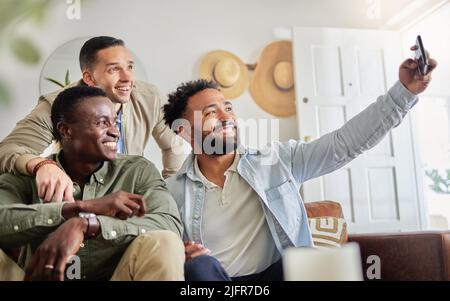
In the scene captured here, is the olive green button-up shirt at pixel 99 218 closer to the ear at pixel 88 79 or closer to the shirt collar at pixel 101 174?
the shirt collar at pixel 101 174

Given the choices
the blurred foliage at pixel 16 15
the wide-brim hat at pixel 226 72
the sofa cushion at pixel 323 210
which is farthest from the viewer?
the wide-brim hat at pixel 226 72

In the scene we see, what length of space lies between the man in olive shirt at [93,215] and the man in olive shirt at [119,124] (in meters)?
0.06

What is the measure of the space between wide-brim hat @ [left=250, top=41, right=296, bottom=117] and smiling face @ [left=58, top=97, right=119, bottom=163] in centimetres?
180

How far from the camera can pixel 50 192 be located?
926 millimetres

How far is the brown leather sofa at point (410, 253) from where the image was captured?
45.4 inches

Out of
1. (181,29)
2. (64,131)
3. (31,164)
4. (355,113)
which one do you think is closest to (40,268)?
(31,164)

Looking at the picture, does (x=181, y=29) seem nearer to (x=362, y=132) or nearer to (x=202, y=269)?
(x=362, y=132)

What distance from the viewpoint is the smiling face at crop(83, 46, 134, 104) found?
1.48m

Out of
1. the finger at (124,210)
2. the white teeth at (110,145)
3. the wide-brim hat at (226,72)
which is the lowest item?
the finger at (124,210)

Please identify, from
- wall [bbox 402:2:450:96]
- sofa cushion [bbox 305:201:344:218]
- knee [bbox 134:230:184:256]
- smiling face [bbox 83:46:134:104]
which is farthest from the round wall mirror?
wall [bbox 402:2:450:96]

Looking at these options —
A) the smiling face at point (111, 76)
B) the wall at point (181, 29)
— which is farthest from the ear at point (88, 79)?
the wall at point (181, 29)

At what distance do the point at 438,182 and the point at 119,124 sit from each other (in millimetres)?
2468
